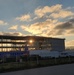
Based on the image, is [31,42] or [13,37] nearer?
[13,37]

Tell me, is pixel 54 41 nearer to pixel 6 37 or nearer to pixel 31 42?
pixel 31 42

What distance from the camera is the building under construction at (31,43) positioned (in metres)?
135

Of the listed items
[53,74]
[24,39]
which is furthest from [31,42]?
[53,74]

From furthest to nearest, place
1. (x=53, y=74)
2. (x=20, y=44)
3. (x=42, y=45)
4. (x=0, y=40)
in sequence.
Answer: (x=42, y=45), (x=20, y=44), (x=0, y=40), (x=53, y=74)

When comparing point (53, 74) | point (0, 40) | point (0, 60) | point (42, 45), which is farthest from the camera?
point (42, 45)

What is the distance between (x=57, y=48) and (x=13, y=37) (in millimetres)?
36475

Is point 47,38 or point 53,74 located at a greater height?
point 47,38

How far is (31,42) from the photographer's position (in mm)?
151250

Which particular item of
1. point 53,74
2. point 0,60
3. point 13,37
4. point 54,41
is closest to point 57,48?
point 54,41

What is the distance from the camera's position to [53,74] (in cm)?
1827

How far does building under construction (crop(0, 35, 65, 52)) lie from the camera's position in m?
135

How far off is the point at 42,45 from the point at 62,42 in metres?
18.1

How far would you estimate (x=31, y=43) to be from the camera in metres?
153

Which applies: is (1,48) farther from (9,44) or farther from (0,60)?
(0,60)
